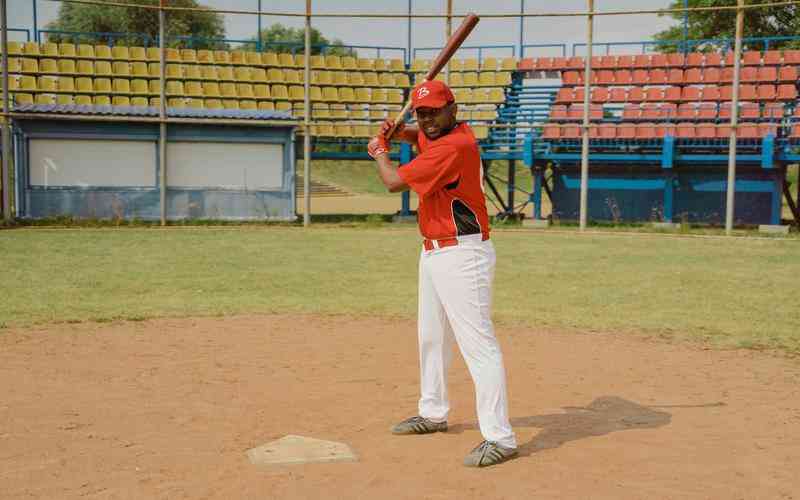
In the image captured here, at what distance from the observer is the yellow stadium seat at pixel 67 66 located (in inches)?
979

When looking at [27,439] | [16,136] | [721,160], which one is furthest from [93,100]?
[27,439]

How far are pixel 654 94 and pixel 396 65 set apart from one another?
8.30 metres

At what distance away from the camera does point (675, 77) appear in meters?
24.8

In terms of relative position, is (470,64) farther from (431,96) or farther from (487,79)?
(431,96)

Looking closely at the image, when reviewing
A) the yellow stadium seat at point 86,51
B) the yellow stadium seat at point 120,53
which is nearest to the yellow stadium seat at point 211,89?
the yellow stadium seat at point 120,53

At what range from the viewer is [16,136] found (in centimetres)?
2119

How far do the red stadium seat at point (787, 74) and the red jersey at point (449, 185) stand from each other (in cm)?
2138

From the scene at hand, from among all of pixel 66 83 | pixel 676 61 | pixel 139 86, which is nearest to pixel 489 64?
pixel 676 61

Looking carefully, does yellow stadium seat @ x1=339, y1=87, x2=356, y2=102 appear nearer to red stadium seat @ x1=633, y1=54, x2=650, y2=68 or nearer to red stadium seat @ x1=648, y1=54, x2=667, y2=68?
red stadium seat @ x1=633, y1=54, x2=650, y2=68

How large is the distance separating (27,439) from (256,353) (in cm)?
291

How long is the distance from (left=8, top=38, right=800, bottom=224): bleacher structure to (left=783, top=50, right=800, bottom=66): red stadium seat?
11cm

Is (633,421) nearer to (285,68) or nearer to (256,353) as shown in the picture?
(256,353)

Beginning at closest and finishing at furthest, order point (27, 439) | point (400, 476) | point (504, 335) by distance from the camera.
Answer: point (400, 476) < point (27, 439) < point (504, 335)

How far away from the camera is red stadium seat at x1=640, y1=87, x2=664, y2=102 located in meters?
24.2
